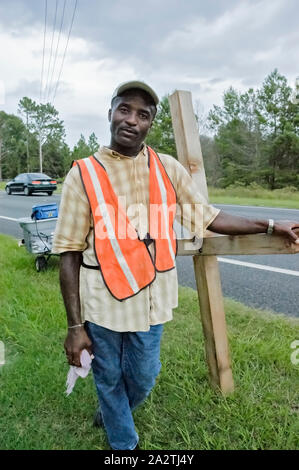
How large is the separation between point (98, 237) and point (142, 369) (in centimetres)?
66

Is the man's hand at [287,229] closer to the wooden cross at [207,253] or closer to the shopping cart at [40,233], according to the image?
the wooden cross at [207,253]

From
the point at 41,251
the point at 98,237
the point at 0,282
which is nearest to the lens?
the point at 98,237

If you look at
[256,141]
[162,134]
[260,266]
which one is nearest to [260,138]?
[256,141]

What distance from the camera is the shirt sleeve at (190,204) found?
1.72 meters

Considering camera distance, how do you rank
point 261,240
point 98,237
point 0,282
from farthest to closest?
point 0,282, point 261,240, point 98,237

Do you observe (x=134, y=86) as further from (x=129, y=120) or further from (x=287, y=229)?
(x=287, y=229)

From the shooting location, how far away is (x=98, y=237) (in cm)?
147

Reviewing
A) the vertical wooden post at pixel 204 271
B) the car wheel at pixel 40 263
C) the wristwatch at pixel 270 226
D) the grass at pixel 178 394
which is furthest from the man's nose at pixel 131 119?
the car wheel at pixel 40 263

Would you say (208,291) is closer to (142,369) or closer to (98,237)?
(142,369)

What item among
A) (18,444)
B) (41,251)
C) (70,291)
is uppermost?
(70,291)

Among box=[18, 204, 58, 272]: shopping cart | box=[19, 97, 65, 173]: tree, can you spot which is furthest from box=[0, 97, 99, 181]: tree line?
box=[18, 204, 58, 272]: shopping cart

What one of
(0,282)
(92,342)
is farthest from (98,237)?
(0,282)

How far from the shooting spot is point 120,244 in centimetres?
149

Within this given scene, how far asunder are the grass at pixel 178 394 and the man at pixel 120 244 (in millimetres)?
563
